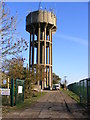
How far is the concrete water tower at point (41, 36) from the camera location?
2410 inches

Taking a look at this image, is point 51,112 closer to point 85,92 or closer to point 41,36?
point 85,92

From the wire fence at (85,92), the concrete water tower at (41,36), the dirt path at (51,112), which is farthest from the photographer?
the concrete water tower at (41,36)

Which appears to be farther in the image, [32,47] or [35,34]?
[35,34]

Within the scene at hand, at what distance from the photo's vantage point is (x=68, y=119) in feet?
32.8

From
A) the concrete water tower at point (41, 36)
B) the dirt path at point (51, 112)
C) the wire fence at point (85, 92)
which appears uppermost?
the concrete water tower at point (41, 36)

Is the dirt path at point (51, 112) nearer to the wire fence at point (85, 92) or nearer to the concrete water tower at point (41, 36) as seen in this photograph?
the wire fence at point (85, 92)

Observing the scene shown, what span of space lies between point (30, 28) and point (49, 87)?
1773 centimetres

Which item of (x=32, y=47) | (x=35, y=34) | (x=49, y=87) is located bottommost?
(x=49, y=87)

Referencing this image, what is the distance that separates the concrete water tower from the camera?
201ft

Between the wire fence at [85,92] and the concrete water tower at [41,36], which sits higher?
the concrete water tower at [41,36]

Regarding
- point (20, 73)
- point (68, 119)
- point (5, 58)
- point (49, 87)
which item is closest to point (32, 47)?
point (49, 87)

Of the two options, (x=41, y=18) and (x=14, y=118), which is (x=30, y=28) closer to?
(x=41, y=18)

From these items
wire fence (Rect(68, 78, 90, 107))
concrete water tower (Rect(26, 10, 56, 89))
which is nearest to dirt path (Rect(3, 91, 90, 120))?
wire fence (Rect(68, 78, 90, 107))

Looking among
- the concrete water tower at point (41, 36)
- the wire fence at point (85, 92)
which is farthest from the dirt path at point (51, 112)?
the concrete water tower at point (41, 36)
